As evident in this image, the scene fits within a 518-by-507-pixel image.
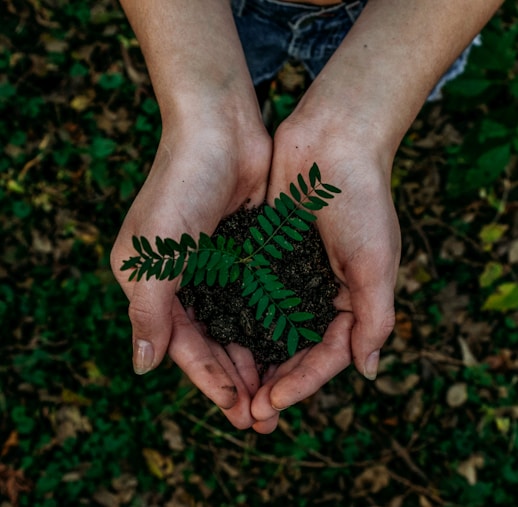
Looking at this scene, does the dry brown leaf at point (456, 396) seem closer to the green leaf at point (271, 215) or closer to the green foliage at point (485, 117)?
the green foliage at point (485, 117)

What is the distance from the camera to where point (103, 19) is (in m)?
4.32

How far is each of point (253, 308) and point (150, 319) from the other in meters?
0.44

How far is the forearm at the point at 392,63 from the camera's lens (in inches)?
103

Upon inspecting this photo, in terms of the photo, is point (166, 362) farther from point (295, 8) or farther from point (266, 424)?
point (295, 8)

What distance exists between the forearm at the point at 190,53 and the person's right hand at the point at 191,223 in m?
0.11

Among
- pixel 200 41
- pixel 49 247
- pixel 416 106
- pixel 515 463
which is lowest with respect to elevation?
pixel 515 463

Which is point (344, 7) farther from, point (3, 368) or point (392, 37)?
point (3, 368)

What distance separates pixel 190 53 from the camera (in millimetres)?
2646

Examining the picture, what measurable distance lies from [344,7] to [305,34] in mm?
236

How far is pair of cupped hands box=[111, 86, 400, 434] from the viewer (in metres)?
2.38

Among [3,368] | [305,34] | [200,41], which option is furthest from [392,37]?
[3,368]

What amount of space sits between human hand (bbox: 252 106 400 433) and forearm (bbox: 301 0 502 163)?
11 cm

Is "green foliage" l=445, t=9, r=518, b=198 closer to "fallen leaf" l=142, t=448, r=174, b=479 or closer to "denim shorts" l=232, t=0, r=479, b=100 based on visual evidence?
"denim shorts" l=232, t=0, r=479, b=100

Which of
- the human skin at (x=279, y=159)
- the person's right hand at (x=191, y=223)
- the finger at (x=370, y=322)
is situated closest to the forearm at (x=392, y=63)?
the human skin at (x=279, y=159)
